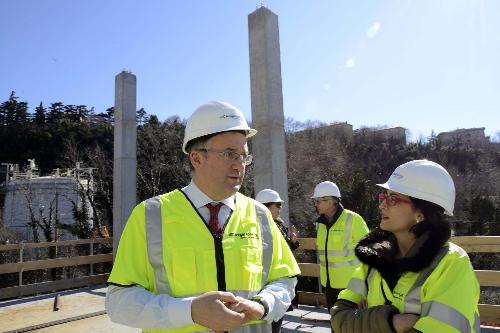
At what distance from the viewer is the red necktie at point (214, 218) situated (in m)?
1.94

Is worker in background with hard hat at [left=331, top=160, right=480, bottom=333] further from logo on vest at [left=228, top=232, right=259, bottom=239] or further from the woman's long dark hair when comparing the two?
logo on vest at [left=228, top=232, right=259, bottom=239]

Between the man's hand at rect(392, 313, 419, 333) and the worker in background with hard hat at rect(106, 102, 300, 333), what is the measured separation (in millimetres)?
530

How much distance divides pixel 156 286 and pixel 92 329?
17.8 feet

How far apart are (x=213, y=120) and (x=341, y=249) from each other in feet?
11.9

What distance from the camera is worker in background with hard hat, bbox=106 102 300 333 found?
1700 mm

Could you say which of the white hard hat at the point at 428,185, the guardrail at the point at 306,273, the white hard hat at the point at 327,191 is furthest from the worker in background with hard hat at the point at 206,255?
the guardrail at the point at 306,273

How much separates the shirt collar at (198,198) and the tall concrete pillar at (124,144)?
975 cm

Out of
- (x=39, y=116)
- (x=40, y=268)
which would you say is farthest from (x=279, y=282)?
(x=39, y=116)

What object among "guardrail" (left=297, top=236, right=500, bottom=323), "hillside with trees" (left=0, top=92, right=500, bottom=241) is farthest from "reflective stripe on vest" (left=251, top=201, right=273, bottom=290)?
"hillside with trees" (left=0, top=92, right=500, bottom=241)

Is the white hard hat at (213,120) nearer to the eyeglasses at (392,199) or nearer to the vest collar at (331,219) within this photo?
the eyeglasses at (392,199)

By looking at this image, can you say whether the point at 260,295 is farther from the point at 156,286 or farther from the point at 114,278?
A: the point at 114,278

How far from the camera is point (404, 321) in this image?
1892 mm

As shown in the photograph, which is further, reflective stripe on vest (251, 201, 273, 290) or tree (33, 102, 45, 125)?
tree (33, 102, 45, 125)

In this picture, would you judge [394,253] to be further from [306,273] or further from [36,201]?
[36,201]
